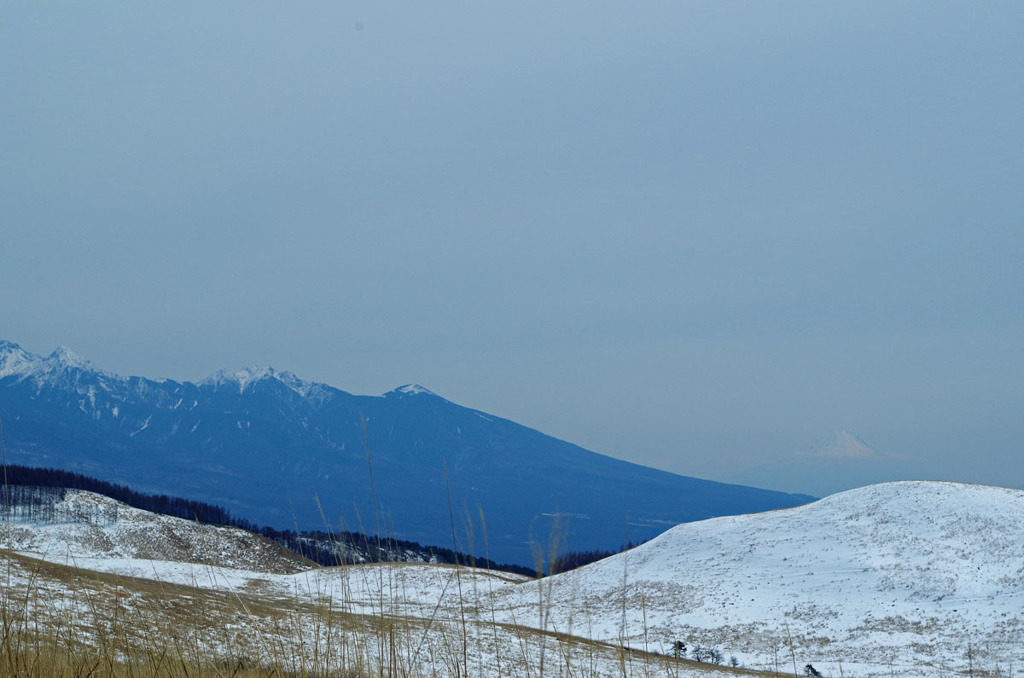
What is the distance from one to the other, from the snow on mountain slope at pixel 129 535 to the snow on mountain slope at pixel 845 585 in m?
52.0

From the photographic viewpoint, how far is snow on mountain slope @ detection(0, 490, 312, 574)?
76.4 m

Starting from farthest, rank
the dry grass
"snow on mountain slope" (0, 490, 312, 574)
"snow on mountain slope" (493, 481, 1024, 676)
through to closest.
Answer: "snow on mountain slope" (0, 490, 312, 574)
"snow on mountain slope" (493, 481, 1024, 676)
the dry grass

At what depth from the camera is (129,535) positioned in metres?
79.6

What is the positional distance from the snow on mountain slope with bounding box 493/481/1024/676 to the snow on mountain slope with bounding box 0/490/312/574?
51995 mm

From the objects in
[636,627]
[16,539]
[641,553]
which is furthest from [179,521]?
[636,627]

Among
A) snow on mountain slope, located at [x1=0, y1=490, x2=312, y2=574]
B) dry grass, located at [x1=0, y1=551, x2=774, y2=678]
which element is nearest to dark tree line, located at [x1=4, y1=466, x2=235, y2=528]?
snow on mountain slope, located at [x1=0, y1=490, x2=312, y2=574]

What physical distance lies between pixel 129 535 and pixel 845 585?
76637 mm

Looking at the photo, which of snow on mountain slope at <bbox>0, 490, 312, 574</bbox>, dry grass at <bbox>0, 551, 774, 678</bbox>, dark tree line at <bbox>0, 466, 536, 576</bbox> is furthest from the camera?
dark tree line at <bbox>0, 466, 536, 576</bbox>

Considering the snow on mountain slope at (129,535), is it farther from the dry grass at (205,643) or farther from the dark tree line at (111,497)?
the dry grass at (205,643)

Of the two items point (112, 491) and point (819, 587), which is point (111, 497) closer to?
point (112, 491)

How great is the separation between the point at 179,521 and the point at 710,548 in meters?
72.8

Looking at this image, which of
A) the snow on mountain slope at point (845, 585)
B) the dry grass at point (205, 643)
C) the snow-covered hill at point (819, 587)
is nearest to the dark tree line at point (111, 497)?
the snow-covered hill at point (819, 587)

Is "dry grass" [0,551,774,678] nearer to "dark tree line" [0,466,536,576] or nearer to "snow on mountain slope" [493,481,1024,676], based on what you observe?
"snow on mountain slope" [493,481,1024,676]

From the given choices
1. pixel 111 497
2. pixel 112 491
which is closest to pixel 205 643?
pixel 111 497
